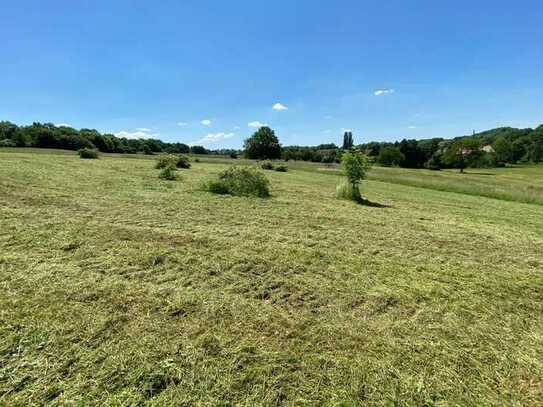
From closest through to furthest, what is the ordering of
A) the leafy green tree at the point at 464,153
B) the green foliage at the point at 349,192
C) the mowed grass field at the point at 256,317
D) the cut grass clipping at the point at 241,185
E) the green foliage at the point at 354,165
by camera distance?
the mowed grass field at the point at 256,317, the cut grass clipping at the point at 241,185, the green foliage at the point at 354,165, the green foliage at the point at 349,192, the leafy green tree at the point at 464,153

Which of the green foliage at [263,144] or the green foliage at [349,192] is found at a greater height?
the green foliage at [263,144]

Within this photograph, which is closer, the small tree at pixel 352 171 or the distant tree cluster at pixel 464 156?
the small tree at pixel 352 171

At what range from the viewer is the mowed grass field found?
218 centimetres

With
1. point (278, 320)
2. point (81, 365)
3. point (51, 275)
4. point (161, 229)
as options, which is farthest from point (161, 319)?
point (161, 229)

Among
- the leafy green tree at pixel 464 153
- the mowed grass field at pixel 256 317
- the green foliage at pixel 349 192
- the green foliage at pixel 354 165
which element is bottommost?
the mowed grass field at pixel 256 317

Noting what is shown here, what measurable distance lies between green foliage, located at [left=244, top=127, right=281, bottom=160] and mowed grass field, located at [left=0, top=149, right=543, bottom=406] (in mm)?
55364

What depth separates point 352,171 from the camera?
1253 cm

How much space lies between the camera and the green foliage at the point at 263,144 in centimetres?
6034

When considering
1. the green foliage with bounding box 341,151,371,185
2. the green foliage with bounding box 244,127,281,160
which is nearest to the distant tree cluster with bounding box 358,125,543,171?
the green foliage with bounding box 244,127,281,160

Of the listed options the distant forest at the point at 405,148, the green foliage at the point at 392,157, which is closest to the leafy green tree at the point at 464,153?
the distant forest at the point at 405,148

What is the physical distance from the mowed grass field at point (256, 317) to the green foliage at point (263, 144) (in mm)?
55364

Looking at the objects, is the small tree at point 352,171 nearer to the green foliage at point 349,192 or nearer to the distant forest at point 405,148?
the green foliage at point 349,192

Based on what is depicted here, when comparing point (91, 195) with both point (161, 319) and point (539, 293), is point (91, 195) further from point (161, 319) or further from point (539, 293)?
point (539, 293)

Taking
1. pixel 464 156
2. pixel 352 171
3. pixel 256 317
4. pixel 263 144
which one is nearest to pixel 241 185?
pixel 352 171
